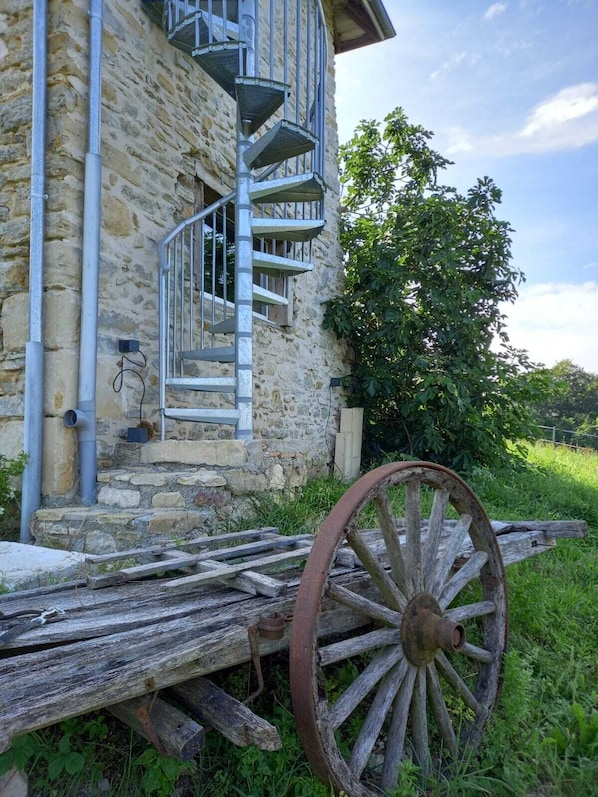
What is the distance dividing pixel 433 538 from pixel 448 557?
106 mm

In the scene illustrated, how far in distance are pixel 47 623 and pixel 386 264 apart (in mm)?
5239

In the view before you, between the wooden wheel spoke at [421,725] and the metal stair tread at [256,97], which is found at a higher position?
the metal stair tread at [256,97]

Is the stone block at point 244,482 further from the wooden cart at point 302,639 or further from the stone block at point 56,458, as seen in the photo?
the stone block at point 56,458

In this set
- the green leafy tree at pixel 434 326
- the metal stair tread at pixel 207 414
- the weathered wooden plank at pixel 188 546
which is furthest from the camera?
the green leafy tree at pixel 434 326

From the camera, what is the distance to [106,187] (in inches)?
140

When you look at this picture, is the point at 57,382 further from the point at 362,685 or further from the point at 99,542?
the point at 362,685

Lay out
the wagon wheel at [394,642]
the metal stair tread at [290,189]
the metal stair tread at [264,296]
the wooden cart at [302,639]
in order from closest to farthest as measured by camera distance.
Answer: the wooden cart at [302,639], the wagon wheel at [394,642], the metal stair tread at [290,189], the metal stair tread at [264,296]

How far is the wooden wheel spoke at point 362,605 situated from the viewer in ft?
5.06

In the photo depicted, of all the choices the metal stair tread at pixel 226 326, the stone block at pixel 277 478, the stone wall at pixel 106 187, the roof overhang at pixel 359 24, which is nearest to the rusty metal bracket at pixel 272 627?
the stone block at pixel 277 478

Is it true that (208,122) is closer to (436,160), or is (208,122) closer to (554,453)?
(436,160)

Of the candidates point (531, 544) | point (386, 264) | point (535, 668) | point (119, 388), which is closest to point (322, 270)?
point (386, 264)

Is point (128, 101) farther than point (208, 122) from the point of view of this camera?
No

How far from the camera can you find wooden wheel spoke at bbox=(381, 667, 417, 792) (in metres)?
1.63

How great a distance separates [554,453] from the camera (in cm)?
913
